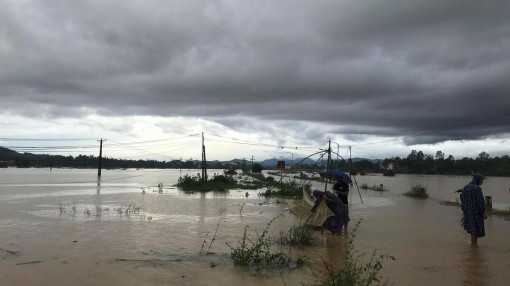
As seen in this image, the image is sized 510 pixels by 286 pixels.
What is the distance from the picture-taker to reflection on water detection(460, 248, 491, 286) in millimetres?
6868

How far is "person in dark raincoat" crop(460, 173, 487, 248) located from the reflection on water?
1.53 feet

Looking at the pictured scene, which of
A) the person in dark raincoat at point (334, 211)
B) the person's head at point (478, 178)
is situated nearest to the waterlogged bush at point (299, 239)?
the person in dark raincoat at point (334, 211)

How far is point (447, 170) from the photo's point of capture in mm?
115562

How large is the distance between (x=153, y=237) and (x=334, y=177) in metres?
5.32

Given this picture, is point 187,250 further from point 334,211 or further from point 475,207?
point 475,207

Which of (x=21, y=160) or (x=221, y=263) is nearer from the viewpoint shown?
(x=221, y=263)

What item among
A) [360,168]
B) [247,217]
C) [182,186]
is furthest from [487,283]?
[360,168]

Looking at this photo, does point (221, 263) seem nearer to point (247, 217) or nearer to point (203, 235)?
point (203, 235)

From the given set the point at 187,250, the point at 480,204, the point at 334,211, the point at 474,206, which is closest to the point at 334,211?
the point at 334,211

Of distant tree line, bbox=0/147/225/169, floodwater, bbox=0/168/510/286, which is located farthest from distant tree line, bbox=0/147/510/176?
floodwater, bbox=0/168/510/286

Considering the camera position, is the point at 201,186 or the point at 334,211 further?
the point at 201,186

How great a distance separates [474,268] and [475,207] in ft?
7.25

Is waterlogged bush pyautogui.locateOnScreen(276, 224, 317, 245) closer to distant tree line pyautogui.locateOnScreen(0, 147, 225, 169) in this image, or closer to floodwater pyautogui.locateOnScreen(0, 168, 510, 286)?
floodwater pyautogui.locateOnScreen(0, 168, 510, 286)

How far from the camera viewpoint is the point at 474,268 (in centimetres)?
779
